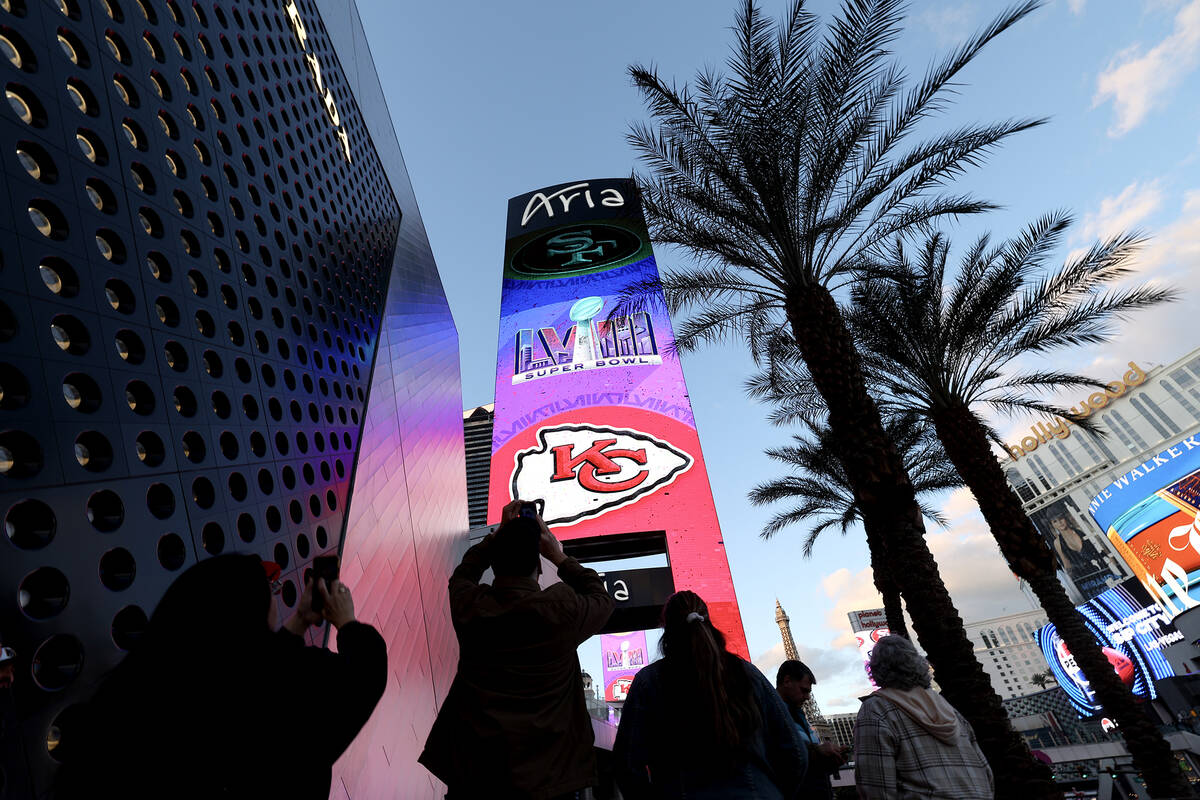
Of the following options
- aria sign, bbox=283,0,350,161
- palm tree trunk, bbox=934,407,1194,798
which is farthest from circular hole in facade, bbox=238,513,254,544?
palm tree trunk, bbox=934,407,1194,798

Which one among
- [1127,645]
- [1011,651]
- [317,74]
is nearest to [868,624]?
[1127,645]

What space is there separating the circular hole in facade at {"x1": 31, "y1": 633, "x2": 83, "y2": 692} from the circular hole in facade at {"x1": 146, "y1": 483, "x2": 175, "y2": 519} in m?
0.49

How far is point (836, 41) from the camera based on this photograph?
295 inches

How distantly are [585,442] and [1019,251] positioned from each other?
10516 millimetres

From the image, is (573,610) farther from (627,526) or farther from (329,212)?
(627,526)

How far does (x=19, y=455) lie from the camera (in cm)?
161

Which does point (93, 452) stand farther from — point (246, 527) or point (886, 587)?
point (886, 587)

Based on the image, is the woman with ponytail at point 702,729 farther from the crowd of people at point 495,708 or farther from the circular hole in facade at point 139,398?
the circular hole in facade at point 139,398

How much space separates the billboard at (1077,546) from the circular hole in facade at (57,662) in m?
80.3

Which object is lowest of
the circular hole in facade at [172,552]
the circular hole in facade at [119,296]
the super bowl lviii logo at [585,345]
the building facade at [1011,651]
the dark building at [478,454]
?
the circular hole in facade at [172,552]

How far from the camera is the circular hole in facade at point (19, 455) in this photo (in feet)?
5.14

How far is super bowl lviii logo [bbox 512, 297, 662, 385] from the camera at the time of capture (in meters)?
18.0

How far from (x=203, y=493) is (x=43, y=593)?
718mm

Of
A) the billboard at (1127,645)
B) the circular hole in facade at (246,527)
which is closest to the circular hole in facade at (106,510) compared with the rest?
the circular hole in facade at (246,527)
